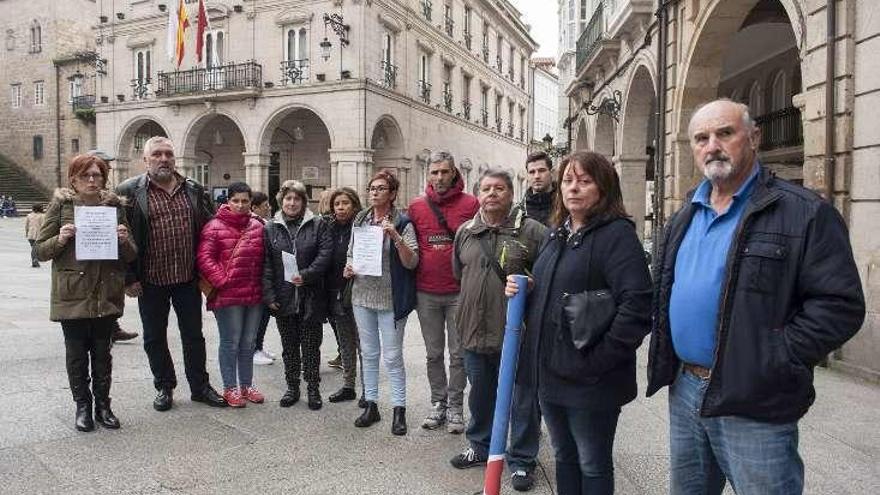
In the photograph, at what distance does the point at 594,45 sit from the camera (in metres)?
15.0

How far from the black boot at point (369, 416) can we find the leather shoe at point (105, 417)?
5.39 ft

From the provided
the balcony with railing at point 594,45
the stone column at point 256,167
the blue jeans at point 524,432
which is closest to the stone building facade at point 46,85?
the stone column at point 256,167

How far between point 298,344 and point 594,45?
12242 millimetres

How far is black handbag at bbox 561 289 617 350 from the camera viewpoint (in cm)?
249

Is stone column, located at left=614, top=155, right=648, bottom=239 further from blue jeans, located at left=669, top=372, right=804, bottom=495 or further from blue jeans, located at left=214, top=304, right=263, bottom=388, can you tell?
blue jeans, located at left=669, top=372, right=804, bottom=495

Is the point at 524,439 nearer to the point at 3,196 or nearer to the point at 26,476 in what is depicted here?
the point at 26,476

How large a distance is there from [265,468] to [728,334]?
110 inches

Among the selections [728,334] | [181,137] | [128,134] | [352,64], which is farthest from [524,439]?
[128,134]

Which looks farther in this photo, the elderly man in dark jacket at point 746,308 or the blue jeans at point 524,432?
the blue jeans at point 524,432

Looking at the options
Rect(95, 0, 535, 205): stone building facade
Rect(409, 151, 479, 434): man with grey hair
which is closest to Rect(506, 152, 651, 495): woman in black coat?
Rect(409, 151, 479, 434): man with grey hair

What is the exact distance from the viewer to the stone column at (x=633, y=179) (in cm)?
1382

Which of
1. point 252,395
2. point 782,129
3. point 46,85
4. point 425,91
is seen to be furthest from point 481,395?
point 46,85

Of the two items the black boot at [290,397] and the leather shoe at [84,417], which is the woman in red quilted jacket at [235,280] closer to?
the black boot at [290,397]

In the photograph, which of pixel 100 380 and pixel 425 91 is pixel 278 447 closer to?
pixel 100 380
